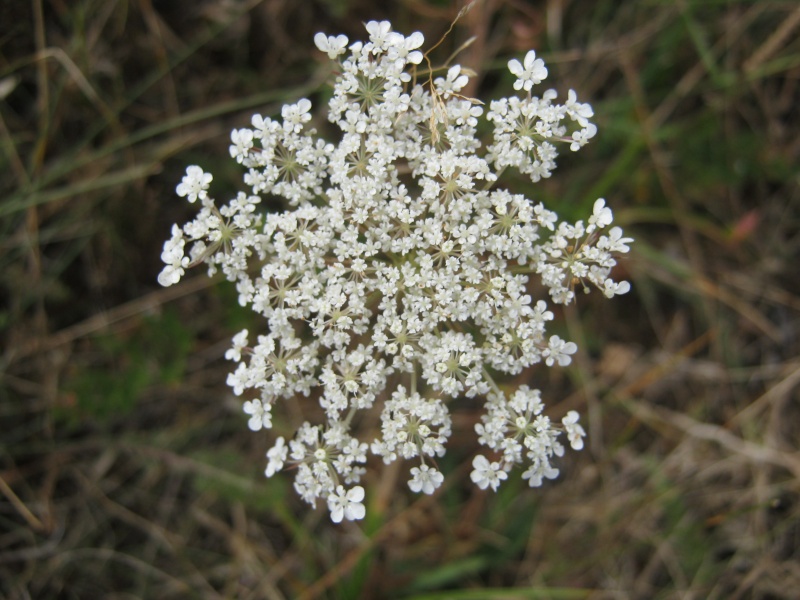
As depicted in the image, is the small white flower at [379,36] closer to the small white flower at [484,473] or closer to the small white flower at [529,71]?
the small white flower at [529,71]

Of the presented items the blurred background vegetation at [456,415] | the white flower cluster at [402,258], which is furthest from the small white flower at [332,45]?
the blurred background vegetation at [456,415]

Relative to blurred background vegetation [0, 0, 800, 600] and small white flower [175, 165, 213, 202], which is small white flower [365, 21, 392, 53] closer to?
small white flower [175, 165, 213, 202]

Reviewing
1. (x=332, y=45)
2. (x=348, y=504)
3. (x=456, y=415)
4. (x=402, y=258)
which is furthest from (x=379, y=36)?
(x=456, y=415)

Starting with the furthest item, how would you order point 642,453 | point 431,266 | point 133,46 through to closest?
point 642,453 < point 133,46 < point 431,266

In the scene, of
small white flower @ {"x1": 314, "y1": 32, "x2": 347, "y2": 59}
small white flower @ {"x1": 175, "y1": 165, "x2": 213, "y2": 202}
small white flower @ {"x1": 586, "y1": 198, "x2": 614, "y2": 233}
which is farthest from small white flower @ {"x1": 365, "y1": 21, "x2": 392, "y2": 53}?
small white flower @ {"x1": 586, "y1": 198, "x2": 614, "y2": 233}

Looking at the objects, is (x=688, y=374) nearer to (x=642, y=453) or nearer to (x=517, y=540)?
(x=642, y=453)

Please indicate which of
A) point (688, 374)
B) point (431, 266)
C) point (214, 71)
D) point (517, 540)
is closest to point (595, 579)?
point (517, 540)

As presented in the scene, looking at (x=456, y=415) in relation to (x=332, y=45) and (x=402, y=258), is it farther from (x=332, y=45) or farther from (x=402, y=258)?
(x=332, y=45)
